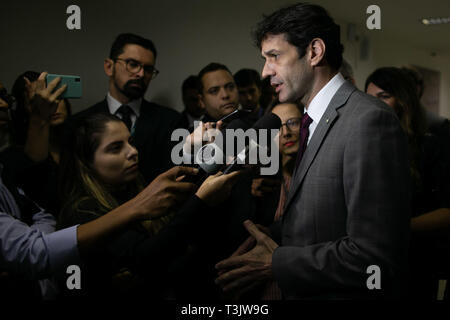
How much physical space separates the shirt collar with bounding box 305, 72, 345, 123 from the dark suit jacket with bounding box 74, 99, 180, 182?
866mm

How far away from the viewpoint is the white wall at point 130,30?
196 cm

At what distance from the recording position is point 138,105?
188 centimetres

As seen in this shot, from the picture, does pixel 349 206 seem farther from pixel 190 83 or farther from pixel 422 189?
pixel 190 83

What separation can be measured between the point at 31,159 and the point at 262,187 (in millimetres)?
823

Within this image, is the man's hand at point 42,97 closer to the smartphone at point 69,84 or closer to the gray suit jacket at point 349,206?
the smartphone at point 69,84

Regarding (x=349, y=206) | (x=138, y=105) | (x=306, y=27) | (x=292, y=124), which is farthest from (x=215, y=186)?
(x=138, y=105)

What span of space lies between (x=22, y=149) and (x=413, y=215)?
1504 mm

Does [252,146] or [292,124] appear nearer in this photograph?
[252,146]

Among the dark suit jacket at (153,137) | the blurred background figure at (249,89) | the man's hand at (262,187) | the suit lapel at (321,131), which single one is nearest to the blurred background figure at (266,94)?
the blurred background figure at (249,89)

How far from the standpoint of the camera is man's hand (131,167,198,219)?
104 cm

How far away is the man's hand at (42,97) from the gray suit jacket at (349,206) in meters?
0.78

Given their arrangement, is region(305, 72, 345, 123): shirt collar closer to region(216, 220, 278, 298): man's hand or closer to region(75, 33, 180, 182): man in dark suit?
region(216, 220, 278, 298): man's hand
